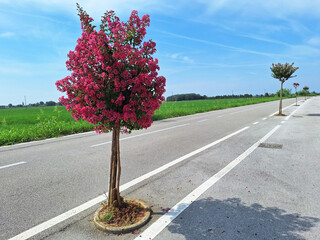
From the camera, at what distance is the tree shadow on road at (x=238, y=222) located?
261 cm

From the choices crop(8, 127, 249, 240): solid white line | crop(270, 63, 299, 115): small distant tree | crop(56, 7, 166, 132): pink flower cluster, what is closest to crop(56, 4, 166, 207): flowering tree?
crop(56, 7, 166, 132): pink flower cluster

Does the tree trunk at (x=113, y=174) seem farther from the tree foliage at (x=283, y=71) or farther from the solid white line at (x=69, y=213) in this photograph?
the tree foliage at (x=283, y=71)

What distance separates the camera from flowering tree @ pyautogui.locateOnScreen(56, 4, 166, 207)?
107 inches

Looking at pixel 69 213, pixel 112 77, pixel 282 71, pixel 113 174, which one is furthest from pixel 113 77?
pixel 282 71

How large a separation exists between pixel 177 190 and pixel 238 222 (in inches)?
48.1

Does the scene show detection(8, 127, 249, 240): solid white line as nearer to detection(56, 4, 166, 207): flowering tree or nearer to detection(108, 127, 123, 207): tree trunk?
detection(108, 127, 123, 207): tree trunk

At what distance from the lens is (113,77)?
274cm

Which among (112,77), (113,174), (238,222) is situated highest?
(112,77)

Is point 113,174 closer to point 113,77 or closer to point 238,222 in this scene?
point 113,77

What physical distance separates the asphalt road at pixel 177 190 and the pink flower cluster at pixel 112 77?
135 centimetres

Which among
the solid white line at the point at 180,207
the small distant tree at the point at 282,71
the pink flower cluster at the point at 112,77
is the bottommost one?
the solid white line at the point at 180,207

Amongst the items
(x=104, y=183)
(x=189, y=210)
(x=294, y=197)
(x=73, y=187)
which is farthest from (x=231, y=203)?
(x=73, y=187)

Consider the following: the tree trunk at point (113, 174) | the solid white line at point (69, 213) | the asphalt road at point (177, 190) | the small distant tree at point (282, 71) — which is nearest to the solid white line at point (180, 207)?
the asphalt road at point (177, 190)

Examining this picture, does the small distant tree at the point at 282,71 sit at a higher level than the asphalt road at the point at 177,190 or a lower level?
higher
